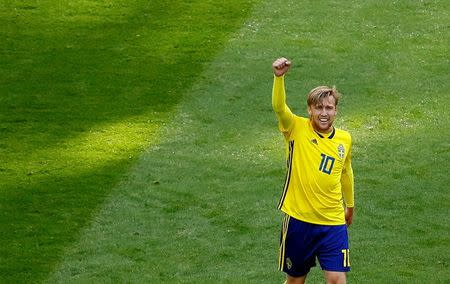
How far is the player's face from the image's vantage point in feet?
27.6

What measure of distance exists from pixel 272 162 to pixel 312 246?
4018mm

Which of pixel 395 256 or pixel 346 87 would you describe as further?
pixel 346 87

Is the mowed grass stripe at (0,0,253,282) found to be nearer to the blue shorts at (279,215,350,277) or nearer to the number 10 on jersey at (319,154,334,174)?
the blue shorts at (279,215,350,277)

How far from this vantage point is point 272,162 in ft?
41.3

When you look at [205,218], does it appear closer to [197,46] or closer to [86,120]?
[86,120]

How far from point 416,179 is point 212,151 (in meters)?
2.30

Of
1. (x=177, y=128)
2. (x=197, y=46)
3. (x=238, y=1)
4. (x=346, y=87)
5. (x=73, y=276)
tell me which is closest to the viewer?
(x=73, y=276)

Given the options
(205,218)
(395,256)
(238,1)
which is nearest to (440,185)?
(395,256)

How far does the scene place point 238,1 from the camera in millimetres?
16844

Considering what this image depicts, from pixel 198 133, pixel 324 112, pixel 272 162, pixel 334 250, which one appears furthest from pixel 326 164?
pixel 198 133

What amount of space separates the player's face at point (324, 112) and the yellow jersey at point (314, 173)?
0.12 metres

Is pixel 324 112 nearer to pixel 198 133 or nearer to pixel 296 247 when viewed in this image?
pixel 296 247

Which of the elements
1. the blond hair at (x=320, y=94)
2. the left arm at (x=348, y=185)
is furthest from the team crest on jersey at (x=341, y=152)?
the blond hair at (x=320, y=94)

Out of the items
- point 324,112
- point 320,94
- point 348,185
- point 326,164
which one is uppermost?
point 320,94
